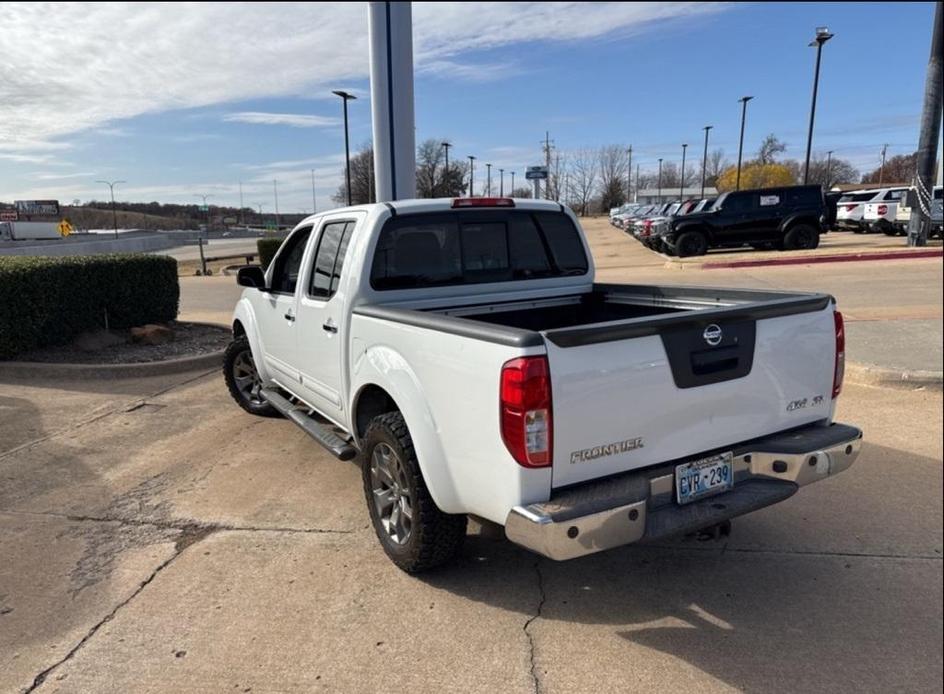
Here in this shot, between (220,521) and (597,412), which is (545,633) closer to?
(597,412)

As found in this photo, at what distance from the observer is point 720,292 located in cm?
407

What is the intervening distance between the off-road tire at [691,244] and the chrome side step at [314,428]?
19.5 meters

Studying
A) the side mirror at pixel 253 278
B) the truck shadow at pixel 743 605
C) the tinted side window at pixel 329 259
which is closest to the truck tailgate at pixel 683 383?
the truck shadow at pixel 743 605

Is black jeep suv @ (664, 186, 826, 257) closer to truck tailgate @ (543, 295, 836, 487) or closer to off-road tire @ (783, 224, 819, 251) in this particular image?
off-road tire @ (783, 224, 819, 251)

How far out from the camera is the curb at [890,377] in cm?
568

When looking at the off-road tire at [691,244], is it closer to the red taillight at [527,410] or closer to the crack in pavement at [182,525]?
the crack in pavement at [182,525]

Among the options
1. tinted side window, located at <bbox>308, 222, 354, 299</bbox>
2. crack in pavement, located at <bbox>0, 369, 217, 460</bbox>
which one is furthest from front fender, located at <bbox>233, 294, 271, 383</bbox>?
crack in pavement, located at <bbox>0, 369, 217, 460</bbox>

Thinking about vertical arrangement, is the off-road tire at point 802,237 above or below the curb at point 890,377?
above

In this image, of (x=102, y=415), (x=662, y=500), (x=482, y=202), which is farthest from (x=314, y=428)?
(x=102, y=415)

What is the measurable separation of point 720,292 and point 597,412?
187cm

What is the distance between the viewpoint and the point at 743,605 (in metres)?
3.09

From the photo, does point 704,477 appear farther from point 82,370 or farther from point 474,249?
point 82,370

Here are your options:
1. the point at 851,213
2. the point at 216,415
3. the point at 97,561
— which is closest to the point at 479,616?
the point at 97,561

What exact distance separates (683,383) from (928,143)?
773 inches
